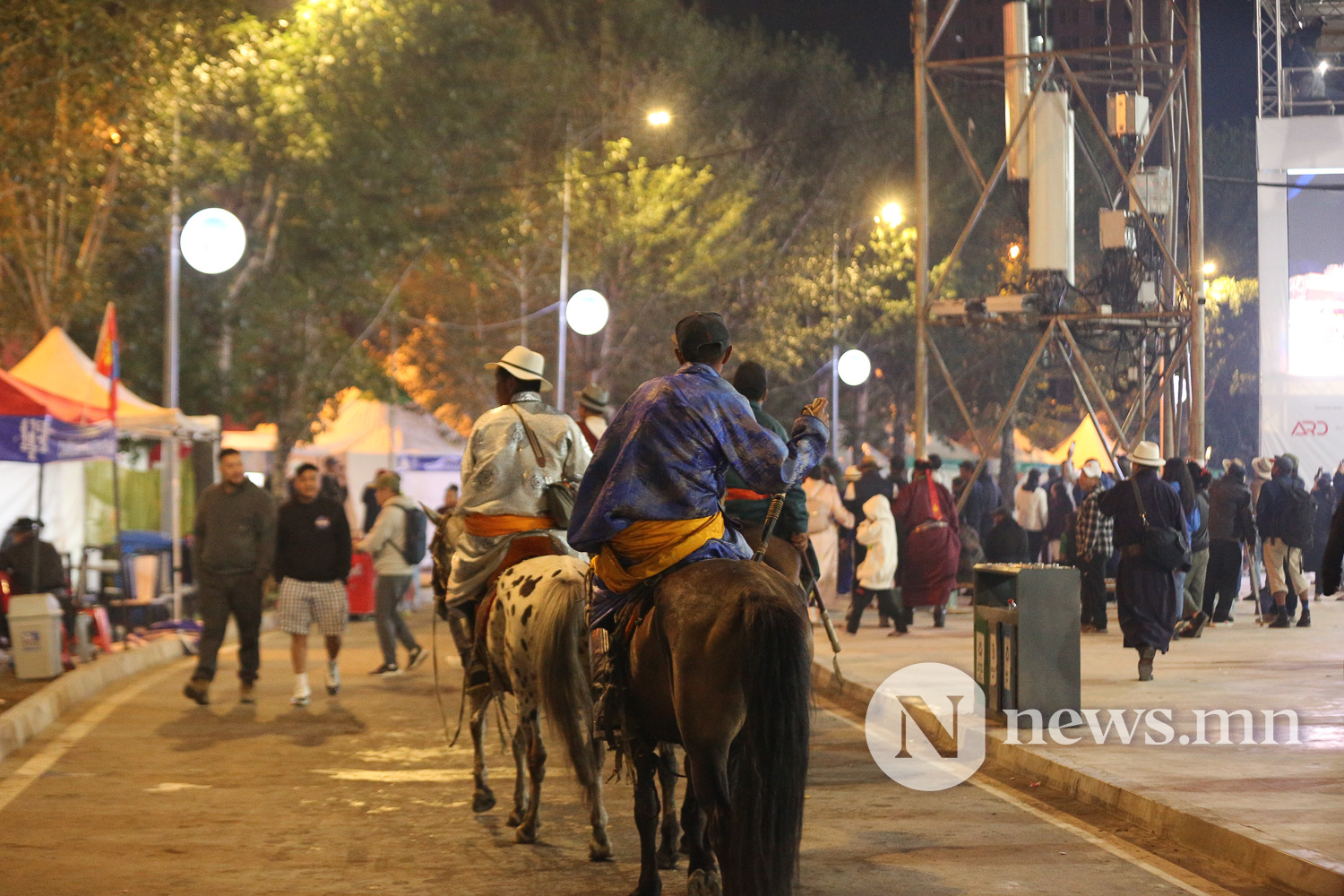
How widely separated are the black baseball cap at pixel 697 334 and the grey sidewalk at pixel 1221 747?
10.3ft

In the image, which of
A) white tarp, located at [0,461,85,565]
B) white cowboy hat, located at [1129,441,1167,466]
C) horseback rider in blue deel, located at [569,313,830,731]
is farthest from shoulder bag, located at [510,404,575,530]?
white tarp, located at [0,461,85,565]

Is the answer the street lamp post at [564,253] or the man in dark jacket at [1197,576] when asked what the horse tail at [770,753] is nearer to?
the man in dark jacket at [1197,576]

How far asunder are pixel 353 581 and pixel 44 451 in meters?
8.11

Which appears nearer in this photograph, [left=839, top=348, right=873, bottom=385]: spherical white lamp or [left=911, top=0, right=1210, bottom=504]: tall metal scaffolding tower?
[left=911, top=0, right=1210, bottom=504]: tall metal scaffolding tower

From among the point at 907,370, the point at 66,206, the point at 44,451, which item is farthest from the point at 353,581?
the point at 907,370

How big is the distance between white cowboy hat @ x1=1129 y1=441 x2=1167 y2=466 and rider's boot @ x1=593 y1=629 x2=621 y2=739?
7.80 m

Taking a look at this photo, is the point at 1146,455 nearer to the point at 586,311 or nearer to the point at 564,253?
the point at 586,311

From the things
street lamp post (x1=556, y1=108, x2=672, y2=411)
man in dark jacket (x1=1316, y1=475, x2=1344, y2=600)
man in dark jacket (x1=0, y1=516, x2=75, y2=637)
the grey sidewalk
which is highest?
street lamp post (x1=556, y1=108, x2=672, y2=411)

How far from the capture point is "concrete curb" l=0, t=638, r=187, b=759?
10.4m

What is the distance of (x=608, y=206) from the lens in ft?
131

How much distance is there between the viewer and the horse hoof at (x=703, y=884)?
572 cm

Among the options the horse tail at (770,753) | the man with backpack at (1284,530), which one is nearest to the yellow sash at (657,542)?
the horse tail at (770,753)

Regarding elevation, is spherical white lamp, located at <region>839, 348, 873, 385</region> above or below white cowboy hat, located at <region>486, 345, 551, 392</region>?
above

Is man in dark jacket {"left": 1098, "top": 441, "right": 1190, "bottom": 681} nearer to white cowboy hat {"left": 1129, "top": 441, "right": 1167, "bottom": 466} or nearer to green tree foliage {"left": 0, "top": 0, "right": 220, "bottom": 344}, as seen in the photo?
white cowboy hat {"left": 1129, "top": 441, "right": 1167, "bottom": 466}
